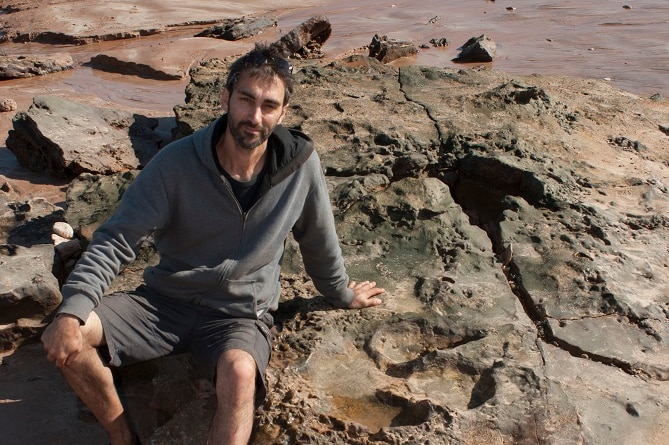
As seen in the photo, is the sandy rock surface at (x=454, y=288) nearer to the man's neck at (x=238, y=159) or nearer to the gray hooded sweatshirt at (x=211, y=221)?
the gray hooded sweatshirt at (x=211, y=221)

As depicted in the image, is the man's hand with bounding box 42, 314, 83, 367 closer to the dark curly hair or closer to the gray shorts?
the gray shorts

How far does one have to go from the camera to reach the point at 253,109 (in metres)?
2.57

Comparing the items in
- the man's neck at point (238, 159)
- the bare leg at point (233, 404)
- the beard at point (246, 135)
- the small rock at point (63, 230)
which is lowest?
the small rock at point (63, 230)

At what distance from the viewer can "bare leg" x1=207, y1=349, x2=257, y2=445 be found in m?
2.25

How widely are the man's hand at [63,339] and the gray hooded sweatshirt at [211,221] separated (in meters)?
0.22

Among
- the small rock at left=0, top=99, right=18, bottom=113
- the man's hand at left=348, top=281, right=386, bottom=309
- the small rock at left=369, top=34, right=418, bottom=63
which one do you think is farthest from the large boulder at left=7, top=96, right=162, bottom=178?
the small rock at left=369, top=34, right=418, bottom=63

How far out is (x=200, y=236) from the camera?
103 inches

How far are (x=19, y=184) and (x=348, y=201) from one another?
10.3 ft

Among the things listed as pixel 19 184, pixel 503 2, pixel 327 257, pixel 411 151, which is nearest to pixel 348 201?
pixel 411 151

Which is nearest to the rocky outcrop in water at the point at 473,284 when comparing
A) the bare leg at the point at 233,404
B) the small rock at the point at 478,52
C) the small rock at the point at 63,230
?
the bare leg at the point at 233,404

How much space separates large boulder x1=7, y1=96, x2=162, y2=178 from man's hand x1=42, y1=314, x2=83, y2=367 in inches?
133

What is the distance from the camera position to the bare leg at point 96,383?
238 centimetres

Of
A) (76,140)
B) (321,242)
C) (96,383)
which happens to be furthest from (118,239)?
(76,140)

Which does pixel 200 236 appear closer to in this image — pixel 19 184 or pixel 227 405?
pixel 227 405
